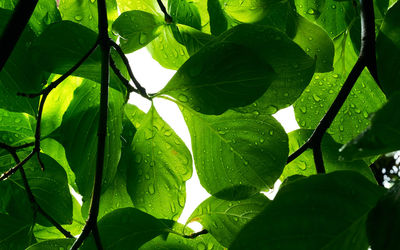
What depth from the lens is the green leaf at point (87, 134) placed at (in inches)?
14.8

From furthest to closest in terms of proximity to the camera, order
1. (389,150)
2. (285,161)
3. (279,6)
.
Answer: (279,6)
(285,161)
(389,150)

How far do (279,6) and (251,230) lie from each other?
30 cm

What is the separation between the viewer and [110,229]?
351 millimetres

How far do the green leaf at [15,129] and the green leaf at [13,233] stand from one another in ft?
0.32

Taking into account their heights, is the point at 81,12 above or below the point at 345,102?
above

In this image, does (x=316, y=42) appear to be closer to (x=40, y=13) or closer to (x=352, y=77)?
(x=352, y=77)


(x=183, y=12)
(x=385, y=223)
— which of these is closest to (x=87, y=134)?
(x=183, y=12)

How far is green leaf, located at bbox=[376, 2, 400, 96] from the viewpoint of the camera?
266 mm

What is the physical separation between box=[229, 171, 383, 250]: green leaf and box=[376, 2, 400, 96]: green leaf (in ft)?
0.24

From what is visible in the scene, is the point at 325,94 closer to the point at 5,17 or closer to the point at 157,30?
the point at 157,30

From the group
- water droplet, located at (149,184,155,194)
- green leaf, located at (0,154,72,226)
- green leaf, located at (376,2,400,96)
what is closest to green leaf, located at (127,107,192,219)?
water droplet, located at (149,184,155,194)

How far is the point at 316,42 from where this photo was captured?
435 mm

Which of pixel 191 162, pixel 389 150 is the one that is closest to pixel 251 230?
pixel 389 150

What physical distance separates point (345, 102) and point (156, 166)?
21 centimetres
